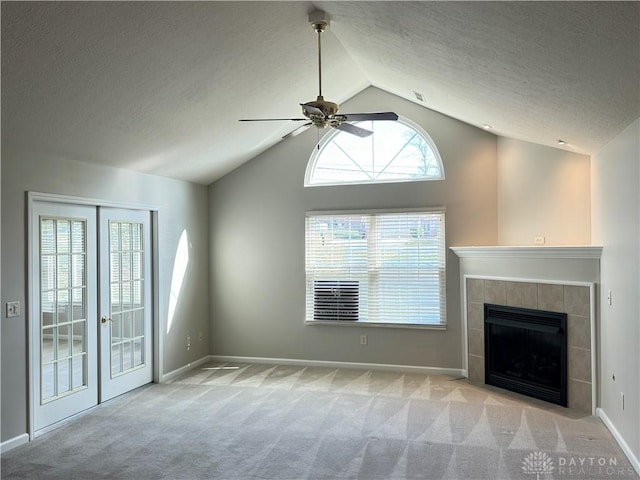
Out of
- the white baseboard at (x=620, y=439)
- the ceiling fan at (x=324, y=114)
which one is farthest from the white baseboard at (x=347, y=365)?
the ceiling fan at (x=324, y=114)

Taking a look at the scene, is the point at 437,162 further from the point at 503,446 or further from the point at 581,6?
the point at 581,6

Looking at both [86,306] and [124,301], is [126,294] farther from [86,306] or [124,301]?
[86,306]

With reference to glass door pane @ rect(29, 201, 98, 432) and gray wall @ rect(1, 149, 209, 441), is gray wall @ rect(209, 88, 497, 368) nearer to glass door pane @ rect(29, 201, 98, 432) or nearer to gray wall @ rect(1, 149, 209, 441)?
gray wall @ rect(1, 149, 209, 441)

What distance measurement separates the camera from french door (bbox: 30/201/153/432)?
14.2 feet

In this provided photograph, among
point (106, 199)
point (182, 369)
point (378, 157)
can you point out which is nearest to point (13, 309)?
point (106, 199)

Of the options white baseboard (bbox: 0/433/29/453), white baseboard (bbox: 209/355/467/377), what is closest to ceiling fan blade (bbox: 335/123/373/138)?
white baseboard (bbox: 209/355/467/377)

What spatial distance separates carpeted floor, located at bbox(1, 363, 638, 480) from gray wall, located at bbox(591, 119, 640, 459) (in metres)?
0.34

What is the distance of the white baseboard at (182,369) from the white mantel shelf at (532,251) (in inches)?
140

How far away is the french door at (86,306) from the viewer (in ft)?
14.2

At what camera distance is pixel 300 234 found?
6.61 meters

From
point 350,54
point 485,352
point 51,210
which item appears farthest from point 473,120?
point 51,210

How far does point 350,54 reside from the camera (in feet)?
16.0

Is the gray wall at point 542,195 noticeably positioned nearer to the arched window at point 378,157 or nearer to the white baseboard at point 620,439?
the arched window at point 378,157

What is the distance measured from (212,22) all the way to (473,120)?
3.20m
